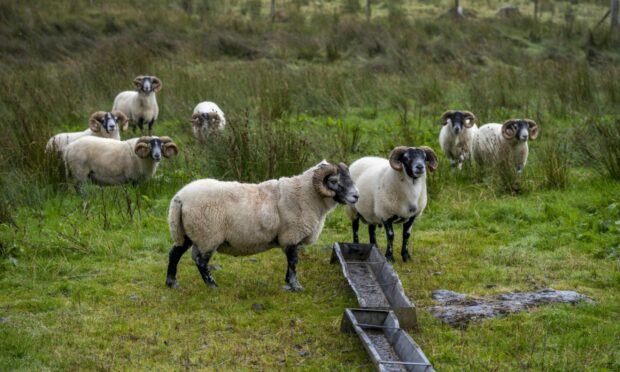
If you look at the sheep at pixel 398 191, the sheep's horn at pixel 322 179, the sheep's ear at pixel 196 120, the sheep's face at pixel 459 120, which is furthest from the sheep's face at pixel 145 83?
the sheep's horn at pixel 322 179

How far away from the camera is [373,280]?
8078 mm

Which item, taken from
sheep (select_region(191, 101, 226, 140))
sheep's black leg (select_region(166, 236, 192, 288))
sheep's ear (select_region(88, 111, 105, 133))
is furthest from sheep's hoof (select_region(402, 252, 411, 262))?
sheep's ear (select_region(88, 111, 105, 133))

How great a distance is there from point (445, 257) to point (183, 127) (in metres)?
7.59

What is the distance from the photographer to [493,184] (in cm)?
1151

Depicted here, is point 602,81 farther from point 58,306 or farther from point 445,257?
point 58,306

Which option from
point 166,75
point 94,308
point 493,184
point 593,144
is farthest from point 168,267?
point 166,75

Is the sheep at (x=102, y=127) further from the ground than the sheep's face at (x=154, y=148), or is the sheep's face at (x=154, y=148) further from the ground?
the sheep's face at (x=154, y=148)

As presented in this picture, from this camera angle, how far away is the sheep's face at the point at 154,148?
438 inches

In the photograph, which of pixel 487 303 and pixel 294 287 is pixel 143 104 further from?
pixel 487 303

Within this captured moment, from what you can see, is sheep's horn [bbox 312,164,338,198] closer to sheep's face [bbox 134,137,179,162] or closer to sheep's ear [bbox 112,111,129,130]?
sheep's face [bbox 134,137,179,162]

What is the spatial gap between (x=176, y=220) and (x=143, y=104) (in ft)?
27.4

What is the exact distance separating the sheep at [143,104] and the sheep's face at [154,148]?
4375 millimetres

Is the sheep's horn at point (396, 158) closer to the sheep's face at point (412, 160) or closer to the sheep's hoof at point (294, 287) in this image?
the sheep's face at point (412, 160)

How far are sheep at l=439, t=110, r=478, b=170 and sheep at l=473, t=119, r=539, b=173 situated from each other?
0.85 feet
